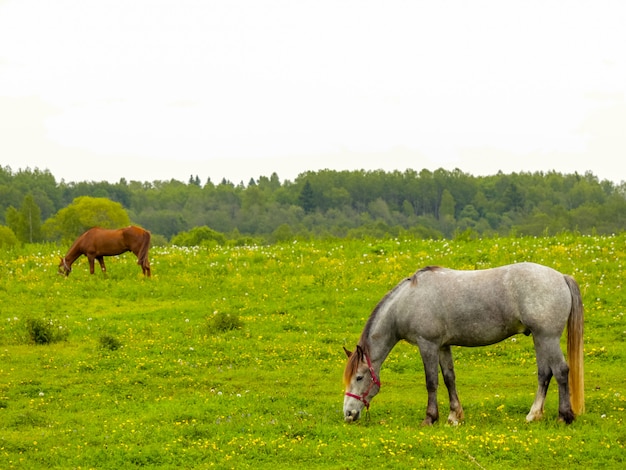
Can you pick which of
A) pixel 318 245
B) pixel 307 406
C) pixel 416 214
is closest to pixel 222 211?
pixel 416 214

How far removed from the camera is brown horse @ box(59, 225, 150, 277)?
26594 millimetres

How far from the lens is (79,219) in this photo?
8944 cm

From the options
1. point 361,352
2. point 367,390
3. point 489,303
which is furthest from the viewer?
point 361,352

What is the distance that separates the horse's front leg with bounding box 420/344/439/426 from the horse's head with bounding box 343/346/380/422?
0.82 metres

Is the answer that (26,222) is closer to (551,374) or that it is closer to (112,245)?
(112,245)

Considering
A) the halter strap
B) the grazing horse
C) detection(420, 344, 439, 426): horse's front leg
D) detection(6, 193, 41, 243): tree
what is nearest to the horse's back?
the grazing horse

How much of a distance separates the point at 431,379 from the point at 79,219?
8168 centimetres

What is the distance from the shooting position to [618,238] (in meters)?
27.8

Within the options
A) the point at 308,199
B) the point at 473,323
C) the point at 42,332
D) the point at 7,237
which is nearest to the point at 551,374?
the point at 473,323

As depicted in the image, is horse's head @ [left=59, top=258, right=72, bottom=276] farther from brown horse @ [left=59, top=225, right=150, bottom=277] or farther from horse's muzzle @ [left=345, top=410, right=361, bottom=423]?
horse's muzzle @ [left=345, top=410, right=361, bottom=423]

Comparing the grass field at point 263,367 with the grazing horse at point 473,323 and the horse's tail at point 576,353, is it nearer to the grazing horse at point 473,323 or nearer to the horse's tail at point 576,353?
the horse's tail at point 576,353

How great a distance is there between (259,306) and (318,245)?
7476 mm

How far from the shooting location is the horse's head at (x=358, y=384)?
12766 mm

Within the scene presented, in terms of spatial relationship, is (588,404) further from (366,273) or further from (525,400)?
(366,273)
